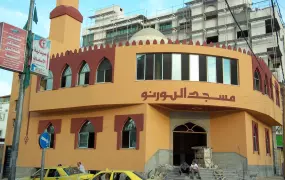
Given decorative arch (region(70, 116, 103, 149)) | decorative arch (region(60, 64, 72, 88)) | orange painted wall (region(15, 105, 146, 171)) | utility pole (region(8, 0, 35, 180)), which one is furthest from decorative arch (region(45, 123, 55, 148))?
utility pole (region(8, 0, 35, 180))

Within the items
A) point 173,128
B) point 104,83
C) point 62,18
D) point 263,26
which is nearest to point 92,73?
point 104,83

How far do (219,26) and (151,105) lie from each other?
84.6 ft

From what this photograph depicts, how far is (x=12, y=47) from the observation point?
12.4 meters

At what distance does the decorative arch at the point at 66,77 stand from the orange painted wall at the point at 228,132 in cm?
963

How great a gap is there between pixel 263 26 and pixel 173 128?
24383mm

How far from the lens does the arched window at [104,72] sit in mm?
20750

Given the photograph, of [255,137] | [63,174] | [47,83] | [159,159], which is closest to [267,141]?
[255,137]

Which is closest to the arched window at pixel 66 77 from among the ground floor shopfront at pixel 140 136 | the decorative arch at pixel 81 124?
the ground floor shopfront at pixel 140 136

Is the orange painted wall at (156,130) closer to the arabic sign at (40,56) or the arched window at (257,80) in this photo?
the arched window at (257,80)

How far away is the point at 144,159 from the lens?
18500mm

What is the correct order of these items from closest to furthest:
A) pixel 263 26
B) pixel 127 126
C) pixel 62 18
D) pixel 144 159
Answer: pixel 144 159 → pixel 127 126 → pixel 62 18 → pixel 263 26

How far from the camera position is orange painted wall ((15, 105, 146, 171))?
19172mm

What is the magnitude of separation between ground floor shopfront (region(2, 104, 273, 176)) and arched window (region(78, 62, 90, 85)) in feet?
6.16

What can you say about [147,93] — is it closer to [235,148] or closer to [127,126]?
[127,126]
